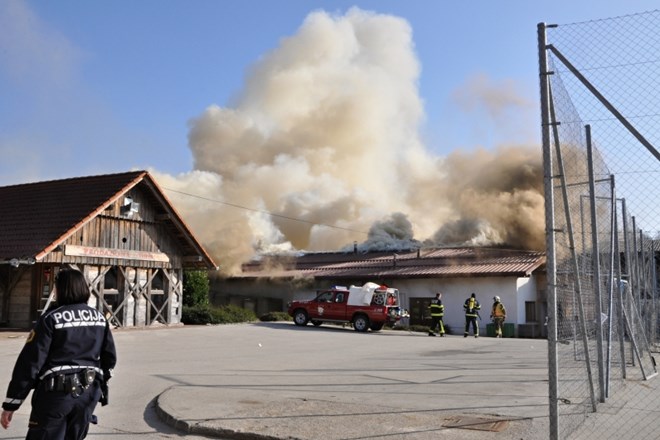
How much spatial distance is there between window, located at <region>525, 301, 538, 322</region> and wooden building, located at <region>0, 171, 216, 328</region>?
1353 cm

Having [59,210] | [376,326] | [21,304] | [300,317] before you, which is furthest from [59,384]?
[300,317]

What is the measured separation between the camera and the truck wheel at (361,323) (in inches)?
1002

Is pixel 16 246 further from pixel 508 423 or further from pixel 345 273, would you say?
pixel 508 423

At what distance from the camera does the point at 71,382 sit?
165 inches

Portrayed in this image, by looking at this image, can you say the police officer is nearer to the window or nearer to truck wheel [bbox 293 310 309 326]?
truck wheel [bbox 293 310 309 326]

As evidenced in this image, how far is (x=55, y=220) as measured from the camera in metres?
22.2

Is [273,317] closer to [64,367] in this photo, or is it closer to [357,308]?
[357,308]

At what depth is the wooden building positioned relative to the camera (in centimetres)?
2155

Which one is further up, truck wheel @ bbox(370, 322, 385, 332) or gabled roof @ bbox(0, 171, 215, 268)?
gabled roof @ bbox(0, 171, 215, 268)

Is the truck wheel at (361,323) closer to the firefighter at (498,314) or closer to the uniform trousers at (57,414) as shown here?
the firefighter at (498,314)

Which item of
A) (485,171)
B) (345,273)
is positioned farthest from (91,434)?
(485,171)

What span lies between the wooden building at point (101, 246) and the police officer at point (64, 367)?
16.9 metres

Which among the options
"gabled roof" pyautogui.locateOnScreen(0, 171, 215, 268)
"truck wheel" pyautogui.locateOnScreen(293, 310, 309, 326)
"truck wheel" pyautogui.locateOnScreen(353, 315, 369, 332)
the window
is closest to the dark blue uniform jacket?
"gabled roof" pyautogui.locateOnScreen(0, 171, 215, 268)

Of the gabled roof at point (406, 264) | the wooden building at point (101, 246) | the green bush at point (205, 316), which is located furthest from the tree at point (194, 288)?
the gabled roof at point (406, 264)
